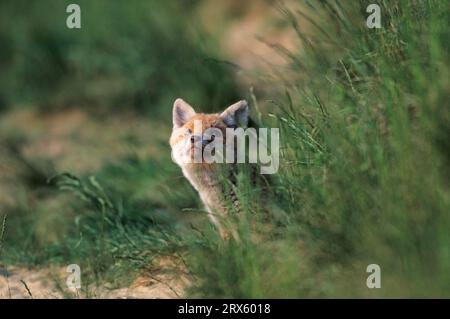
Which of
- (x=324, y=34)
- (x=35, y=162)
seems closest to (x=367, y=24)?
(x=324, y=34)

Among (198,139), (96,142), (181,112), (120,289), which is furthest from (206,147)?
(96,142)

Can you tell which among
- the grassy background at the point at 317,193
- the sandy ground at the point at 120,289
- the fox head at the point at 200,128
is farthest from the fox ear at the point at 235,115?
the sandy ground at the point at 120,289

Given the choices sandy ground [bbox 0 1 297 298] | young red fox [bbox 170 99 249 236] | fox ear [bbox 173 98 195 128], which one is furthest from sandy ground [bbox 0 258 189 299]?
fox ear [bbox 173 98 195 128]

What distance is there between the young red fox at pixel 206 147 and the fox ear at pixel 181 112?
5 cm

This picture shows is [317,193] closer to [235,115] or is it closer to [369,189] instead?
[369,189]

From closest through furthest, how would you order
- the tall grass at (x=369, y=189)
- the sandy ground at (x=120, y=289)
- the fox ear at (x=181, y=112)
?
the tall grass at (x=369, y=189)
the sandy ground at (x=120, y=289)
the fox ear at (x=181, y=112)

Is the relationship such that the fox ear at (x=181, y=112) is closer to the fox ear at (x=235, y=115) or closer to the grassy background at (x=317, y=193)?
the fox ear at (x=235, y=115)

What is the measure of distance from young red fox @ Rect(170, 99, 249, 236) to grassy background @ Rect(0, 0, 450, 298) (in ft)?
0.44

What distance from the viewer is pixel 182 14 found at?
8.74 m

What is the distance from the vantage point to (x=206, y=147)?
4375 mm

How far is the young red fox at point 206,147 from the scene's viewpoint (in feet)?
14.3

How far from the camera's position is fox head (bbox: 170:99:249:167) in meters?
4.37

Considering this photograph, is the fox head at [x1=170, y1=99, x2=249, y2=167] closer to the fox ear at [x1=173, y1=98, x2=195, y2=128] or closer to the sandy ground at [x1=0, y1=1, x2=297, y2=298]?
the fox ear at [x1=173, y1=98, x2=195, y2=128]

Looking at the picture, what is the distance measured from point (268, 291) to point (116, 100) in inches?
209
